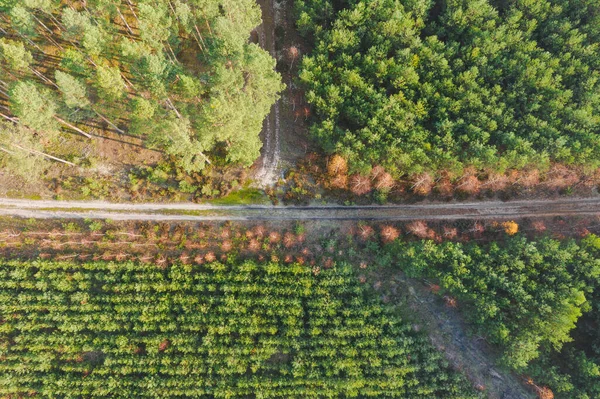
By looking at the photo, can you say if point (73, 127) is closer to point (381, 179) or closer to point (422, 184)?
point (381, 179)

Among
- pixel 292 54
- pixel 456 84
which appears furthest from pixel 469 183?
pixel 292 54

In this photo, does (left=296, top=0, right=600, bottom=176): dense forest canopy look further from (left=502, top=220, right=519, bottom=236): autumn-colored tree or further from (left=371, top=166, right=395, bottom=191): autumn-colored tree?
(left=502, top=220, right=519, bottom=236): autumn-colored tree

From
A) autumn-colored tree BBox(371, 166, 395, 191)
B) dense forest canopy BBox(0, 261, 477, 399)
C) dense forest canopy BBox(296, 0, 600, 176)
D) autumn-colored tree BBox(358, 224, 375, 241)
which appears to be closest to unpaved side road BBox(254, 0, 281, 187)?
dense forest canopy BBox(296, 0, 600, 176)

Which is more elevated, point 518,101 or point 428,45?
point 428,45

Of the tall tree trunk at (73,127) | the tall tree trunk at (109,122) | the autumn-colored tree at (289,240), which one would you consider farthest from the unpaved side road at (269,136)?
the tall tree trunk at (73,127)

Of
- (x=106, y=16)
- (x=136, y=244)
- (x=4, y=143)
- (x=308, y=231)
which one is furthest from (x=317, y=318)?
(x=106, y=16)

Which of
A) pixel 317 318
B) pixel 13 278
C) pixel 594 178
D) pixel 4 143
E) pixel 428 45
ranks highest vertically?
pixel 428 45

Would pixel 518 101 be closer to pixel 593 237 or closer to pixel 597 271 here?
pixel 593 237
